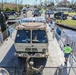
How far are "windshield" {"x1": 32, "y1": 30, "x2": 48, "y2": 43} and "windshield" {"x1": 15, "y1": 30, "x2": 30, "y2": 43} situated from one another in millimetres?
388

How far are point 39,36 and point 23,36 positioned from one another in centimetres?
104

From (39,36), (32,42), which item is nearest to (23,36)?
(32,42)

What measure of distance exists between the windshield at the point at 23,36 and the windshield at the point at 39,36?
388 mm

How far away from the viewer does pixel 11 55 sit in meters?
17.5

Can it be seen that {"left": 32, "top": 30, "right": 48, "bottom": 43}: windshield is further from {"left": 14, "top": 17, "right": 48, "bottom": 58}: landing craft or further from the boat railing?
the boat railing

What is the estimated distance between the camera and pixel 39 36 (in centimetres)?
1534

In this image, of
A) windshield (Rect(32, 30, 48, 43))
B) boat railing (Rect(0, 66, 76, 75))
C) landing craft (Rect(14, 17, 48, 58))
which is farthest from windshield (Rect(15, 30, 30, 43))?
boat railing (Rect(0, 66, 76, 75))

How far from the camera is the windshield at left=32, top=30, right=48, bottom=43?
15.2 m

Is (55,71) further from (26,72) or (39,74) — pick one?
(26,72)

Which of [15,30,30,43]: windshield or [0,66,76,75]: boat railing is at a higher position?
[15,30,30,43]: windshield

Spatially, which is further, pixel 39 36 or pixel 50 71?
pixel 39 36

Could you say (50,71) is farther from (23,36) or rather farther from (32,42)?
(23,36)

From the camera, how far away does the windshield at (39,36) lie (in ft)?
49.8

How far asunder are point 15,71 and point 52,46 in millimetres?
8924
